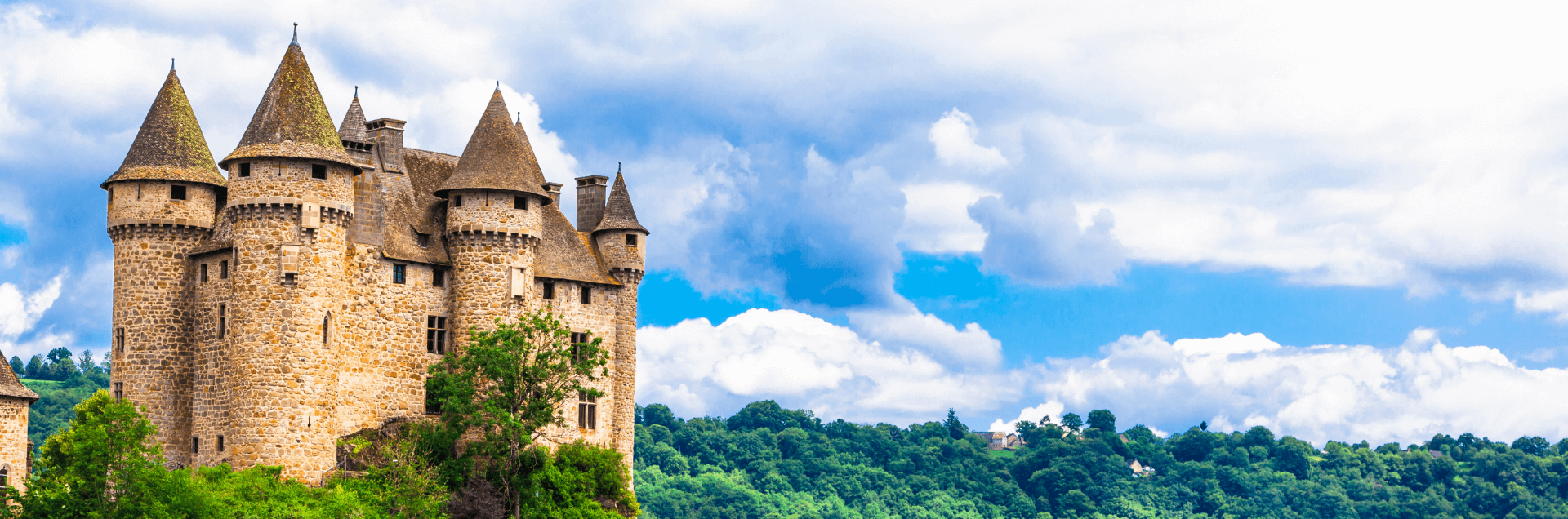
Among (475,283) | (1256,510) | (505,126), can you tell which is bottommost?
(1256,510)

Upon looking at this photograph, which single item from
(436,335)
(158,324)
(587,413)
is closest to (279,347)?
(158,324)

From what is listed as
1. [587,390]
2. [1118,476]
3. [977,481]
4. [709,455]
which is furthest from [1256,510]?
[587,390]

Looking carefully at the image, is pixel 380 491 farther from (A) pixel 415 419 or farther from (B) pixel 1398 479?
(B) pixel 1398 479

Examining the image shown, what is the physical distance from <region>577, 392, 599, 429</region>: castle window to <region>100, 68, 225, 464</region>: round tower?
15.3 m

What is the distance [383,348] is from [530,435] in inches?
258

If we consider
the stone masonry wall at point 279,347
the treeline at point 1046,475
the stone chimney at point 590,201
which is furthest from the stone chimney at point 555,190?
the treeline at point 1046,475

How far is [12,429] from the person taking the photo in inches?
2334

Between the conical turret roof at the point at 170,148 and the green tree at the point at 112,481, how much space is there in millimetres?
12491

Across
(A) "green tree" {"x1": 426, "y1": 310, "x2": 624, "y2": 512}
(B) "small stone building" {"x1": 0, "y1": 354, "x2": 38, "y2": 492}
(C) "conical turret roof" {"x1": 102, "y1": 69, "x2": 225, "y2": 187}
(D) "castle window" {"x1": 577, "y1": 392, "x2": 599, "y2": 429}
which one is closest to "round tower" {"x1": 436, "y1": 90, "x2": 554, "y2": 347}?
(A) "green tree" {"x1": 426, "y1": 310, "x2": 624, "y2": 512}

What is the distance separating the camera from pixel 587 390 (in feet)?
210

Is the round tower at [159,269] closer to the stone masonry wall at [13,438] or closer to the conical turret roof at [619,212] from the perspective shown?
the stone masonry wall at [13,438]

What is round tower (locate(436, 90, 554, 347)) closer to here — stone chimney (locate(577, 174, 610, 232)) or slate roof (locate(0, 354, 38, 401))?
stone chimney (locate(577, 174, 610, 232))

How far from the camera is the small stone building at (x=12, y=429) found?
58.8 meters

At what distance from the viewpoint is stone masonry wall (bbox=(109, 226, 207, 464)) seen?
62.5 metres
